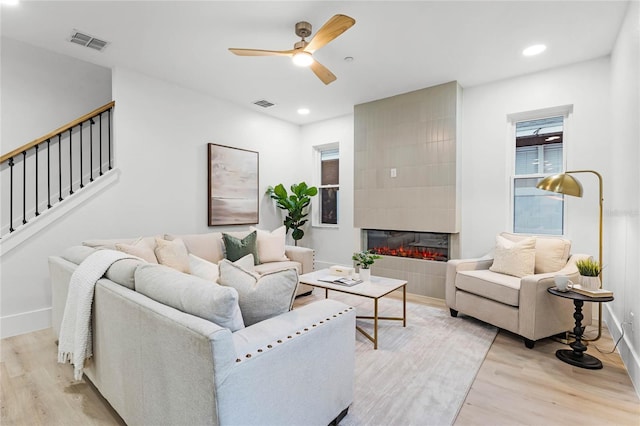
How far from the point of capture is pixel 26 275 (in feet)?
10.2

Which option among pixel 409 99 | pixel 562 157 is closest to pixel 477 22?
pixel 409 99

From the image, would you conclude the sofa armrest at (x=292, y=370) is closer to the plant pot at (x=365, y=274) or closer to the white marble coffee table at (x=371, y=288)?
the white marble coffee table at (x=371, y=288)

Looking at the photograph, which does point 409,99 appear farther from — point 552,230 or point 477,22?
point 552,230

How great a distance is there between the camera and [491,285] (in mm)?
3068

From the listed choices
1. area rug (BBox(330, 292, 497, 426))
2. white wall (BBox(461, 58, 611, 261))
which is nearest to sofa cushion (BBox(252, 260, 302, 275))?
area rug (BBox(330, 292, 497, 426))

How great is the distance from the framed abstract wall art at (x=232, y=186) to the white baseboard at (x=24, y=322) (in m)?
2.04

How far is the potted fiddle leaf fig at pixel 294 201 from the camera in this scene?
5492mm

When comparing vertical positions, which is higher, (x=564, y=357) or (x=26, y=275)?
(x=26, y=275)

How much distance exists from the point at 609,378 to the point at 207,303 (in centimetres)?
285

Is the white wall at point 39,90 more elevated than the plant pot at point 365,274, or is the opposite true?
the white wall at point 39,90

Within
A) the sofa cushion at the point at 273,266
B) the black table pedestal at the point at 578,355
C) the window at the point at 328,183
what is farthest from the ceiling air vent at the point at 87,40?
the black table pedestal at the point at 578,355

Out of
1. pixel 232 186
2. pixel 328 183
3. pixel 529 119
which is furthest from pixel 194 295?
pixel 328 183

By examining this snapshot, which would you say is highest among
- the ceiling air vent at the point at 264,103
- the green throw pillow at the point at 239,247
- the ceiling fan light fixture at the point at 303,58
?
the ceiling air vent at the point at 264,103

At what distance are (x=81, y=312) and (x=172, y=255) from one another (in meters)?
1.33
